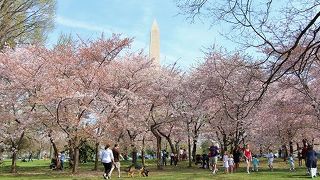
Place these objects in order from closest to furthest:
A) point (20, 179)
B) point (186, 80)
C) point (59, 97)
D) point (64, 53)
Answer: point (20, 179)
point (59, 97)
point (64, 53)
point (186, 80)

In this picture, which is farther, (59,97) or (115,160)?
(59,97)

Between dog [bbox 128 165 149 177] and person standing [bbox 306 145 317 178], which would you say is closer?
person standing [bbox 306 145 317 178]

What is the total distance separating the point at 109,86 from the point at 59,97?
4.64 meters

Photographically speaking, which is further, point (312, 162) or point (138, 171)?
point (138, 171)

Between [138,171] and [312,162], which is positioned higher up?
[312,162]

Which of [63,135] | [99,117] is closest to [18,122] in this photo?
[63,135]

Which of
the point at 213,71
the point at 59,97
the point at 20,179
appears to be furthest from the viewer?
the point at 213,71

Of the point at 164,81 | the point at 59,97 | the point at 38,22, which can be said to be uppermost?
the point at 38,22

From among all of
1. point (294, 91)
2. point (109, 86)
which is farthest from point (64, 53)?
point (294, 91)

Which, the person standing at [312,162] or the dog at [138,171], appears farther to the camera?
the dog at [138,171]

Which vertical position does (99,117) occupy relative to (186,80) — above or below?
below

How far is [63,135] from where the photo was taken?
1021 inches

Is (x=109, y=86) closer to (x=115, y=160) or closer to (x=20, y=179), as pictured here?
(x=115, y=160)

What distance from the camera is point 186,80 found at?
1224 inches
